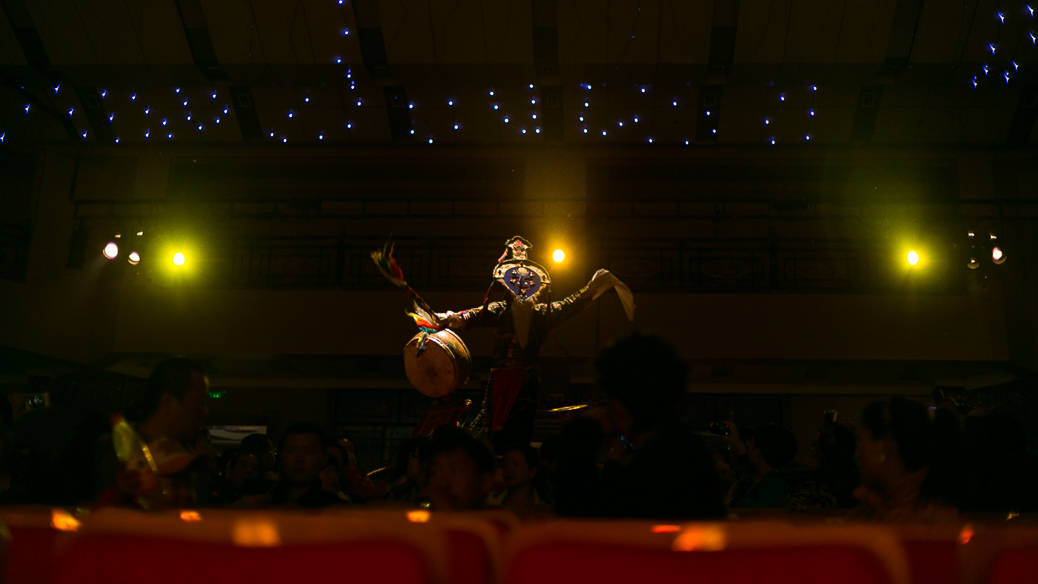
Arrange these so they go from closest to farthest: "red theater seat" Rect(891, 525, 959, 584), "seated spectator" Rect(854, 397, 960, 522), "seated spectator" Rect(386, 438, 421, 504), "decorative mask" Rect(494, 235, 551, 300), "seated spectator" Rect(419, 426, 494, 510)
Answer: "red theater seat" Rect(891, 525, 959, 584), "seated spectator" Rect(854, 397, 960, 522), "seated spectator" Rect(419, 426, 494, 510), "seated spectator" Rect(386, 438, 421, 504), "decorative mask" Rect(494, 235, 551, 300)

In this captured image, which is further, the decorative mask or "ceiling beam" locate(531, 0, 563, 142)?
"ceiling beam" locate(531, 0, 563, 142)

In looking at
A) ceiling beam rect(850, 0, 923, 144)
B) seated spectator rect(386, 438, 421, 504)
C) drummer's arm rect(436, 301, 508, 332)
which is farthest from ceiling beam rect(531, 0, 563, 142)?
seated spectator rect(386, 438, 421, 504)

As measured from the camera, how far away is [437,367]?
3.62 metres

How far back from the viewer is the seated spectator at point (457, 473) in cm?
231

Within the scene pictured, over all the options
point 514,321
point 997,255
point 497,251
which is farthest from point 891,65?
point 514,321

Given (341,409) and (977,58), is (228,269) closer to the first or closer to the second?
(341,409)

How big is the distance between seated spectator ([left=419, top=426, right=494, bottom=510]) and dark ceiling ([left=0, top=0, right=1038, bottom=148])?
21.0ft

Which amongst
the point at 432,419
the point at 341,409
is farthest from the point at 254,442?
the point at 341,409

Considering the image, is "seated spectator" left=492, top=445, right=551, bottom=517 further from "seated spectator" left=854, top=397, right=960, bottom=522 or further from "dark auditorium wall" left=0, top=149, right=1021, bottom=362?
"dark auditorium wall" left=0, top=149, right=1021, bottom=362

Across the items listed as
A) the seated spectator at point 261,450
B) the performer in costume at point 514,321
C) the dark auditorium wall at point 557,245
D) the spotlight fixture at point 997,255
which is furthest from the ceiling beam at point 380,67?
the spotlight fixture at point 997,255

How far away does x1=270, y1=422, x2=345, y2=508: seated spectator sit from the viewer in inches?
103

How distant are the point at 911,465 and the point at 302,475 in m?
1.81

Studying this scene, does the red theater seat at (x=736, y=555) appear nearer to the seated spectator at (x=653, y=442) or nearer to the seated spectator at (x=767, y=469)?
the seated spectator at (x=653, y=442)

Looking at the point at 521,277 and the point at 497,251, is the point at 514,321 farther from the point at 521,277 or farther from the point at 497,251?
the point at 497,251
